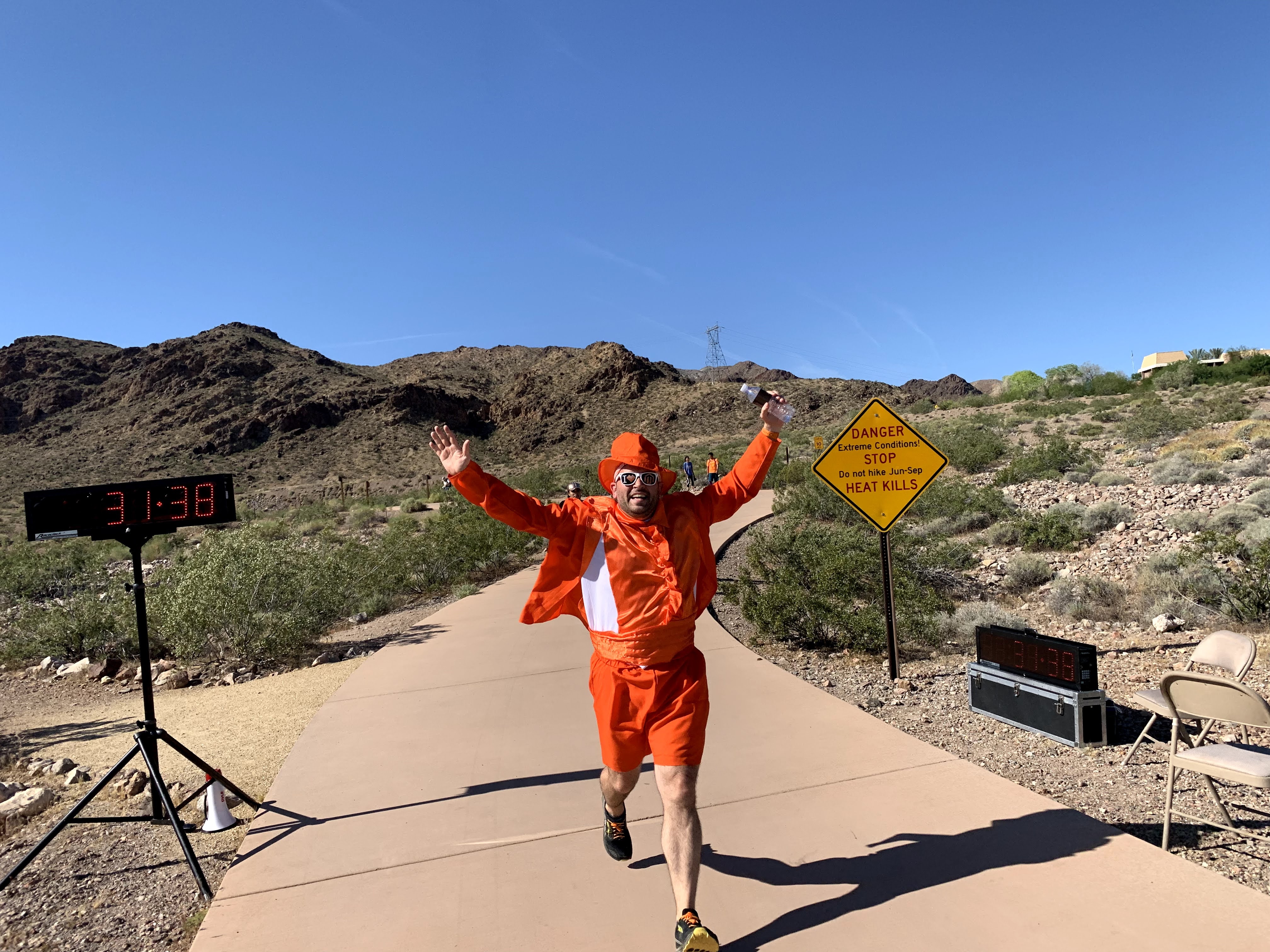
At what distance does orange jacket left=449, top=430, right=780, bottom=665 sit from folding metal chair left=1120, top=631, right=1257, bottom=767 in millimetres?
2669

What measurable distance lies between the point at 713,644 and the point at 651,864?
4.51 metres

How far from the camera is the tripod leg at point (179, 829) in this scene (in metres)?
3.81

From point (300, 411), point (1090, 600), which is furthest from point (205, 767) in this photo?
point (300, 411)

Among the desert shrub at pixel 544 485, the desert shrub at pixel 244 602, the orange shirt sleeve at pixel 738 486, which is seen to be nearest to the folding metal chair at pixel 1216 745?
the orange shirt sleeve at pixel 738 486

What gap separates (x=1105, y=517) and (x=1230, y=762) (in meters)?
10.6

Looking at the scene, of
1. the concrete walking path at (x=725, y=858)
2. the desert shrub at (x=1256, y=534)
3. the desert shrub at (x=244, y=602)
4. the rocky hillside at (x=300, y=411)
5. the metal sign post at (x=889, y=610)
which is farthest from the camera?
the rocky hillside at (x=300, y=411)

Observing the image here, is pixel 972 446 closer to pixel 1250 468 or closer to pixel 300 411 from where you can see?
pixel 1250 468

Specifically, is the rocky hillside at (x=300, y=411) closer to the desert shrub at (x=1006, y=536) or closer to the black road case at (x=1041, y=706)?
the desert shrub at (x=1006, y=536)

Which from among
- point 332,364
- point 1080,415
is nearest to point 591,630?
point 1080,415

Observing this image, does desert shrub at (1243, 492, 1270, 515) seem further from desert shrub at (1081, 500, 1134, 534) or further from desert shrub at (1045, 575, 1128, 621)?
desert shrub at (1045, 575, 1128, 621)

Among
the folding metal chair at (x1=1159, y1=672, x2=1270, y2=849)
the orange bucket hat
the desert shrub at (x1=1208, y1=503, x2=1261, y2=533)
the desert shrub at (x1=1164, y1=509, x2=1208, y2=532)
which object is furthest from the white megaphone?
the desert shrub at (x1=1208, y1=503, x2=1261, y2=533)

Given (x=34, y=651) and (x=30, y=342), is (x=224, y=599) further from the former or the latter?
(x=30, y=342)

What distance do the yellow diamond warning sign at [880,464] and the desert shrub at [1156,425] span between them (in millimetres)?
19996

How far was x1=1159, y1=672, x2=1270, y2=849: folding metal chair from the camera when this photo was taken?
3480 mm
